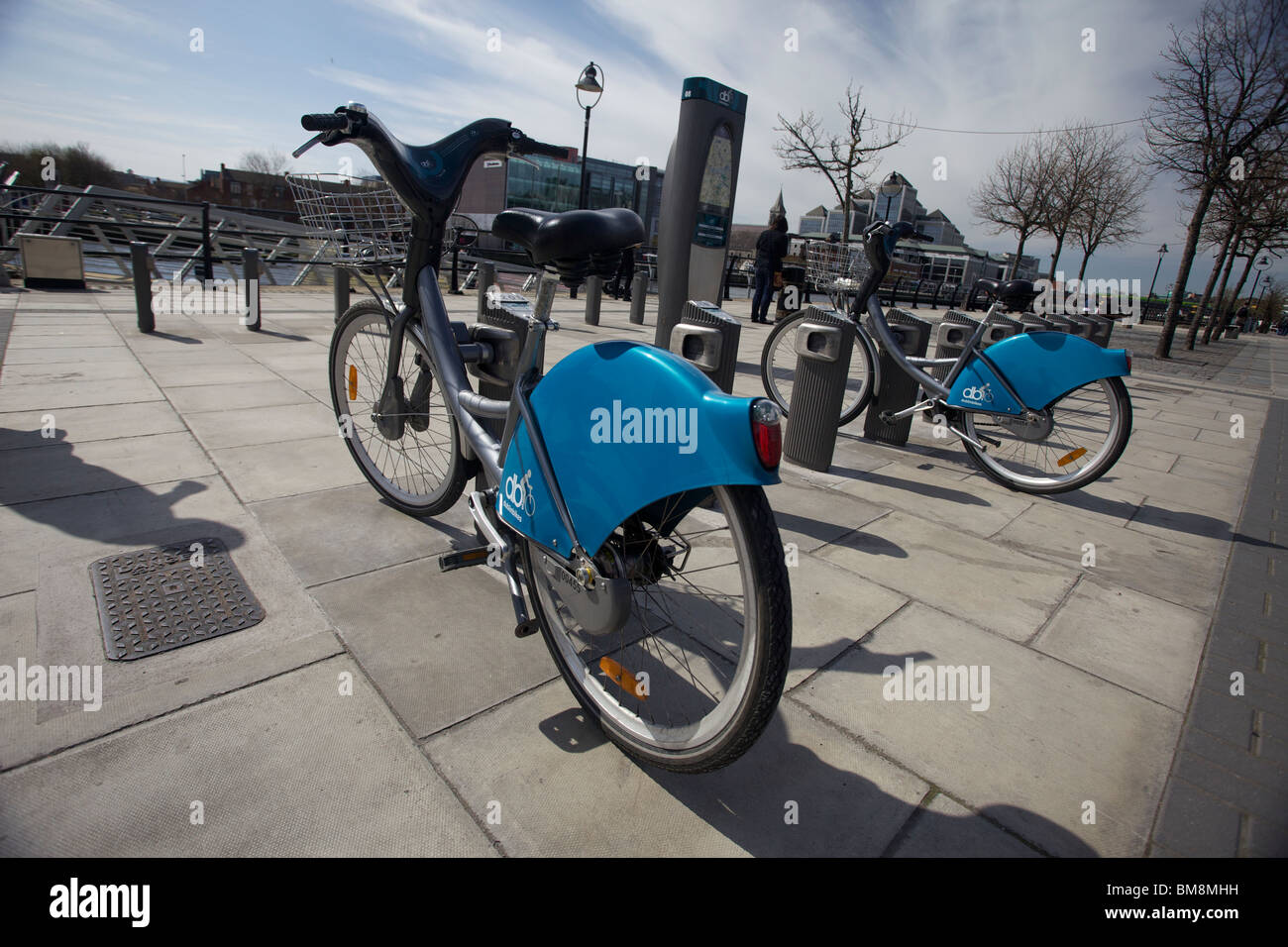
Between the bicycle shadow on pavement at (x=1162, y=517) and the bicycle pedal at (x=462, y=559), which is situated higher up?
the bicycle pedal at (x=462, y=559)

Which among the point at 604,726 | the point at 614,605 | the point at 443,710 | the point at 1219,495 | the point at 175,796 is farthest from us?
the point at 1219,495

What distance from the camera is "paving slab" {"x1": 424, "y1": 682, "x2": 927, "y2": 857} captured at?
1649mm

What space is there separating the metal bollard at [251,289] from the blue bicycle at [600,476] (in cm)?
576

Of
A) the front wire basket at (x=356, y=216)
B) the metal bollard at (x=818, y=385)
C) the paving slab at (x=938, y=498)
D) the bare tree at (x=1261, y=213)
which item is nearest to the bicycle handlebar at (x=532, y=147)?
the front wire basket at (x=356, y=216)

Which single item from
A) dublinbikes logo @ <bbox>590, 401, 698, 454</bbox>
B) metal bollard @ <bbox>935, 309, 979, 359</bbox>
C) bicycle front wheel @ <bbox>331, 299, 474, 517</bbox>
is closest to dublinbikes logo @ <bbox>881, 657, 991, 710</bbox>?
dublinbikes logo @ <bbox>590, 401, 698, 454</bbox>

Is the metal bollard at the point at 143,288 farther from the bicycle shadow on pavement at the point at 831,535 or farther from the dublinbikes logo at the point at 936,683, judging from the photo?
the dublinbikes logo at the point at 936,683

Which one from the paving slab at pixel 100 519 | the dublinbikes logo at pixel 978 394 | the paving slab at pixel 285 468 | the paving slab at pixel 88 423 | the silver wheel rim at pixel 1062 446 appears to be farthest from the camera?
the dublinbikes logo at pixel 978 394

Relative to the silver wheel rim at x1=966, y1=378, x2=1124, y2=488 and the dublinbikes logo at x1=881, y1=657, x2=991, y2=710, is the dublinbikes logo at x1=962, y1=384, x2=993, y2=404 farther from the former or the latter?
the dublinbikes logo at x1=881, y1=657, x2=991, y2=710

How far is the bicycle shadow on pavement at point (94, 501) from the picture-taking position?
2902mm
